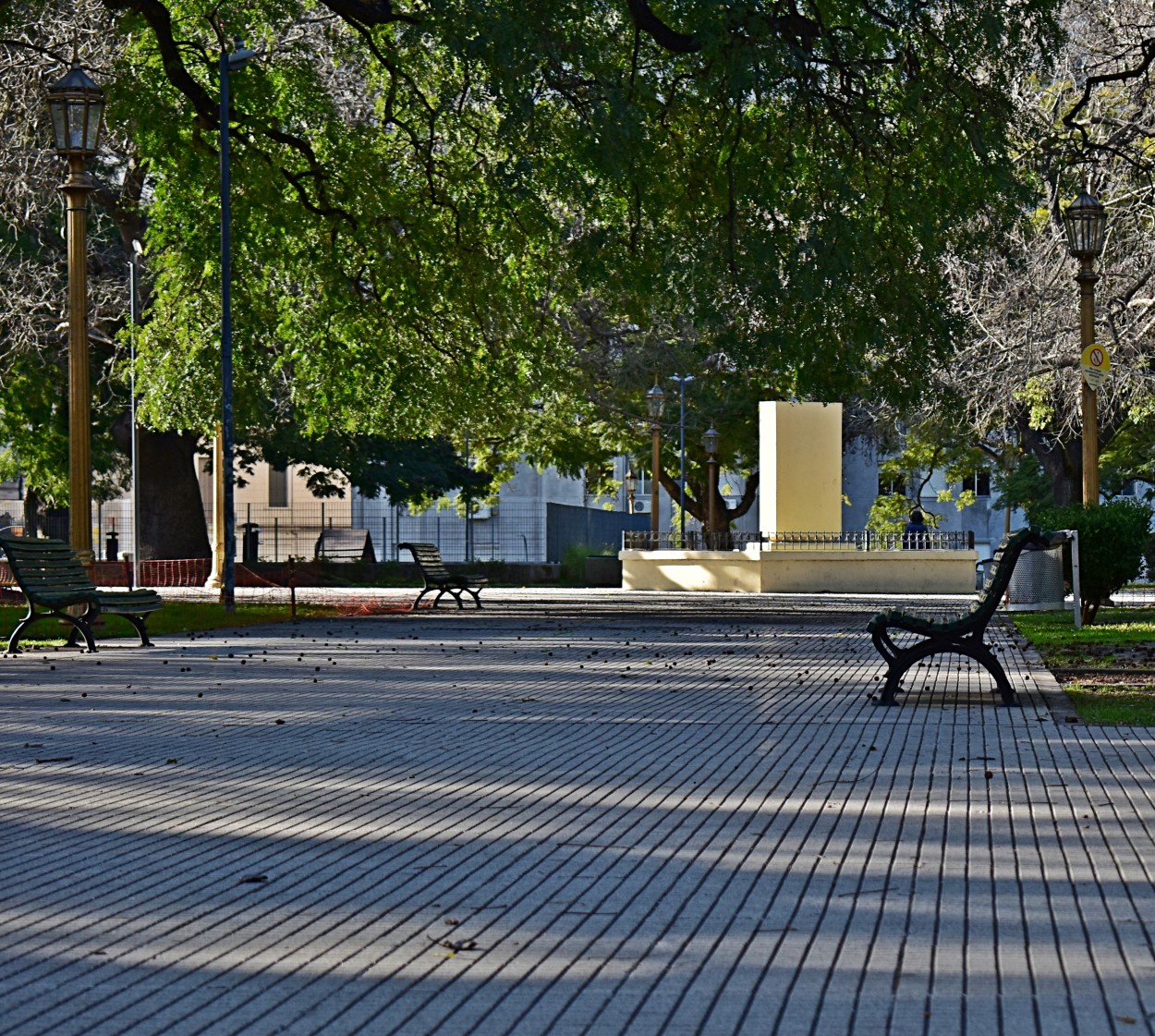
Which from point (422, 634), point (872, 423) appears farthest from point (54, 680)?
point (872, 423)

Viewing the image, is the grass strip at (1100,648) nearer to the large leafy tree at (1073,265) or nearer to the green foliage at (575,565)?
the large leafy tree at (1073,265)

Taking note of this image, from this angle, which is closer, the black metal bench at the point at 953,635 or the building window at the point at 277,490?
the black metal bench at the point at 953,635

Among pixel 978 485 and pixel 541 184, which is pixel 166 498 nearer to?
pixel 541 184

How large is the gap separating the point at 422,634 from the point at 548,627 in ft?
7.44

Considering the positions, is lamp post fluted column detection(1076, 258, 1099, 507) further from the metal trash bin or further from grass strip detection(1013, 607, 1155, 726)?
the metal trash bin

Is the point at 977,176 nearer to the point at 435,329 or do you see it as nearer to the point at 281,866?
the point at 435,329

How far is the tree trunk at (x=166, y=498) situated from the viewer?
1580 inches

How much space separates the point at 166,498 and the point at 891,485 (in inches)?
1426

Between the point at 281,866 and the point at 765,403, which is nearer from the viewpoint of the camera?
the point at 281,866

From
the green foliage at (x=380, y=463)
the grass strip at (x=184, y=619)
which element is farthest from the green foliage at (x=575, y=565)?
the grass strip at (x=184, y=619)

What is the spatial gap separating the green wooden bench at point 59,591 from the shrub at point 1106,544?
35.7 feet

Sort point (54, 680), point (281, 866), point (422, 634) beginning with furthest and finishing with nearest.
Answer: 1. point (422, 634)
2. point (54, 680)
3. point (281, 866)

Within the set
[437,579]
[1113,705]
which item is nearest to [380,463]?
[437,579]

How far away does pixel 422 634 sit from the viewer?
20188 mm
